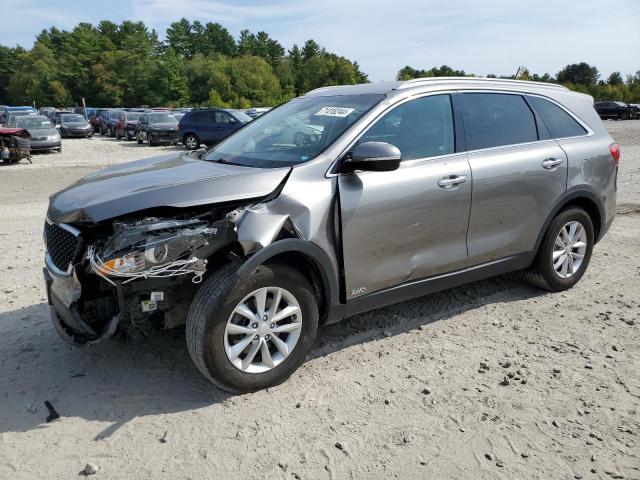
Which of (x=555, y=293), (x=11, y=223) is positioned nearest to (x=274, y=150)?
(x=555, y=293)

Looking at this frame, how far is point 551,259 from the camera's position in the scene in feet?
16.2

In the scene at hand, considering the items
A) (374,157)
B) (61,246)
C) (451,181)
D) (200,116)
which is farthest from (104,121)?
(374,157)

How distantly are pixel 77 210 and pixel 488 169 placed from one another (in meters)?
2.89

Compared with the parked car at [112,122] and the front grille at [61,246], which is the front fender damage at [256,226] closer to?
the front grille at [61,246]

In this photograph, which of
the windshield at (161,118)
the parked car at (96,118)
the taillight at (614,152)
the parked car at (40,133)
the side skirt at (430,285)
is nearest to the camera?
the side skirt at (430,285)

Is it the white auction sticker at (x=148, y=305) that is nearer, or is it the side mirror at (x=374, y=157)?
the white auction sticker at (x=148, y=305)

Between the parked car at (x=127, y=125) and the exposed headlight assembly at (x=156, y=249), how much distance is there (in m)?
27.4

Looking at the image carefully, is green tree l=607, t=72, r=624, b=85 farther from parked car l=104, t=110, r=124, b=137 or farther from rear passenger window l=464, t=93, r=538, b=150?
rear passenger window l=464, t=93, r=538, b=150

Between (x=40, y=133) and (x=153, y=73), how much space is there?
203ft

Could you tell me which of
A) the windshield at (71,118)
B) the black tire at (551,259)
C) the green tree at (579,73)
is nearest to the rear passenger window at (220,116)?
the windshield at (71,118)

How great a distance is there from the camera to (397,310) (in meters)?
4.72

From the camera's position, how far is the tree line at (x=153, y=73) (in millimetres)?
75250

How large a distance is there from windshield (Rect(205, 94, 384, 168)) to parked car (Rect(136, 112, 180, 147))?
870 inches

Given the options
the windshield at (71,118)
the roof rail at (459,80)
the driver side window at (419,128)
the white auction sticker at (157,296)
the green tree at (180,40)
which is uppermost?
the green tree at (180,40)
